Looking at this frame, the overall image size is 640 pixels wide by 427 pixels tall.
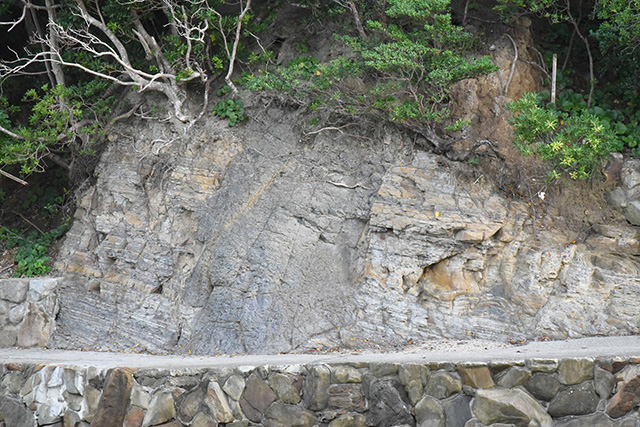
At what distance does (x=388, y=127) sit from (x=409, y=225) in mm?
1586

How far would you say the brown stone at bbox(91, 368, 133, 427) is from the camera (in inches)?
244

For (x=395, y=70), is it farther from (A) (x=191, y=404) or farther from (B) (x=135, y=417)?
(B) (x=135, y=417)

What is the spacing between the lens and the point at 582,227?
25.2 feet

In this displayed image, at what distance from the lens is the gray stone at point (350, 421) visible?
5773 mm

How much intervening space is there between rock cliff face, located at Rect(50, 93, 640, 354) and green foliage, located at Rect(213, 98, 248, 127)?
0.44ft

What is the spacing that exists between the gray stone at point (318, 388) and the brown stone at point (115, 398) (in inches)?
73.0

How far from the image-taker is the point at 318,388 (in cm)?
583

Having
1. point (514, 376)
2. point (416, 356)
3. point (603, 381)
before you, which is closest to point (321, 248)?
point (416, 356)

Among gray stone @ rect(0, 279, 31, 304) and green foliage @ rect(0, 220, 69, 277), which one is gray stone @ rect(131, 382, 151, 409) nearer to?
gray stone @ rect(0, 279, 31, 304)

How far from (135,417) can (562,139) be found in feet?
18.6

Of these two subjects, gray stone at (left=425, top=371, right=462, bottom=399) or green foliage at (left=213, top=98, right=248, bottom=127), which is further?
green foliage at (left=213, top=98, right=248, bottom=127)

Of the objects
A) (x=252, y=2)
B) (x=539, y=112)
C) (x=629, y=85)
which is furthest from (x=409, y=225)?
(x=252, y=2)

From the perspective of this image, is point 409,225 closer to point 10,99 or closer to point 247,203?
point 247,203

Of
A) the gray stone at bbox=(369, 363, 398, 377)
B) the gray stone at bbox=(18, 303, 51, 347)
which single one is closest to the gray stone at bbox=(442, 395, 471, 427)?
the gray stone at bbox=(369, 363, 398, 377)
